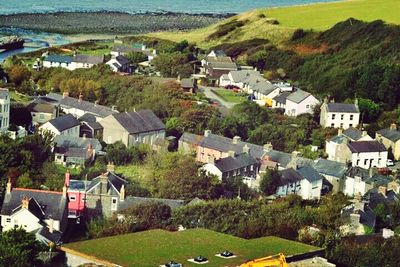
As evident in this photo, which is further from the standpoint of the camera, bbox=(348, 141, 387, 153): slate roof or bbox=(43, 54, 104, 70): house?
bbox=(43, 54, 104, 70): house

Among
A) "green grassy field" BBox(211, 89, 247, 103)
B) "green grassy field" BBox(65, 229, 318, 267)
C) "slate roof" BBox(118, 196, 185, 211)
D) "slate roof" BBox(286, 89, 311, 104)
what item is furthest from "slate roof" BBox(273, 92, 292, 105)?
"green grassy field" BBox(65, 229, 318, 267)

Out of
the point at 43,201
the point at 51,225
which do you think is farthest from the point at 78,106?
the point at 51,225

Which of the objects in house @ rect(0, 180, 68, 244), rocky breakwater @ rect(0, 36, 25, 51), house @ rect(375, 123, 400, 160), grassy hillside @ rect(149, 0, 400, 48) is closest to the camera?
house @ rect(0, 180, 68, 244)

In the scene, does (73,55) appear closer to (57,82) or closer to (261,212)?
(57,82)

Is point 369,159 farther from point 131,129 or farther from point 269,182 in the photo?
point 131,129

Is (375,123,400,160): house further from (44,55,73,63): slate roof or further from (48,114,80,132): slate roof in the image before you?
(44,55,73,63): slate roof

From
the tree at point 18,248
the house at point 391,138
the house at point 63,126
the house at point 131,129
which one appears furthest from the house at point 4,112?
the tree at point 18,248
